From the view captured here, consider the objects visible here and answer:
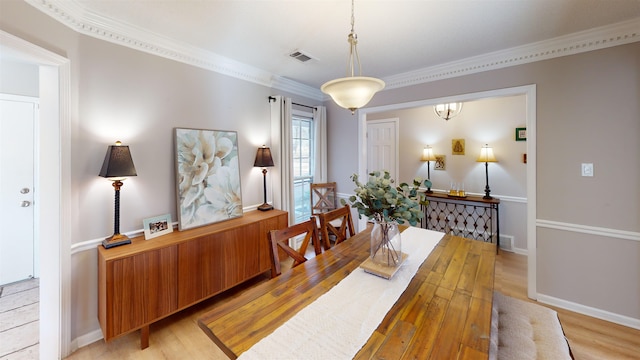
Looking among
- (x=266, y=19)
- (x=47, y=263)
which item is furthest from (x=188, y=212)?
(x=266, y=19)

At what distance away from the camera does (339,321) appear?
101 centimetres

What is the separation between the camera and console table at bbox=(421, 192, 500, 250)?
368 cm

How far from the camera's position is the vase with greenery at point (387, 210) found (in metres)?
1.37

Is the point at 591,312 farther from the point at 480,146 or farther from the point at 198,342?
the point at 198,342

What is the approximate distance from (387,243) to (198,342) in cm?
177

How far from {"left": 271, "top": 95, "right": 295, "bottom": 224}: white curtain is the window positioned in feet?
1.13

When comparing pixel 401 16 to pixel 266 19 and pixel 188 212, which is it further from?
pixel 188 212

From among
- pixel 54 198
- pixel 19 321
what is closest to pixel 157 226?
pixel 54 198

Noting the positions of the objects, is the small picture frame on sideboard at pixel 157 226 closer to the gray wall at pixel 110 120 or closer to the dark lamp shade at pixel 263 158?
the gray wall at pixel 110 120

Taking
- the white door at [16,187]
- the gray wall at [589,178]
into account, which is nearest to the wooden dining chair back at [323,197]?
the gray wall at [589,178]

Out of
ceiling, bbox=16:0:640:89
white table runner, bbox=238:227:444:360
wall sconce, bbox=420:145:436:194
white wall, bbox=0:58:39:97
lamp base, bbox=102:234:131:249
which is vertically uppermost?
ceiling, bbox=16:0:640:89

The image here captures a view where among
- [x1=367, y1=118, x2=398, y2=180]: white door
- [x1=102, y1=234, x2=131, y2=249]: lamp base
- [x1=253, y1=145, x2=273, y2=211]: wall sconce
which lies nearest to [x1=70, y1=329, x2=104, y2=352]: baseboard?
[x1=102, y1=234, x2=131, y2=249]: lamp base

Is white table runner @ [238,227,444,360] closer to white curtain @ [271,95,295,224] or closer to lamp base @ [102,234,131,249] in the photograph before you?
lamp base @ [102,234,131,249]

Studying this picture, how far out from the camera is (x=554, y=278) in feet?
7.86
